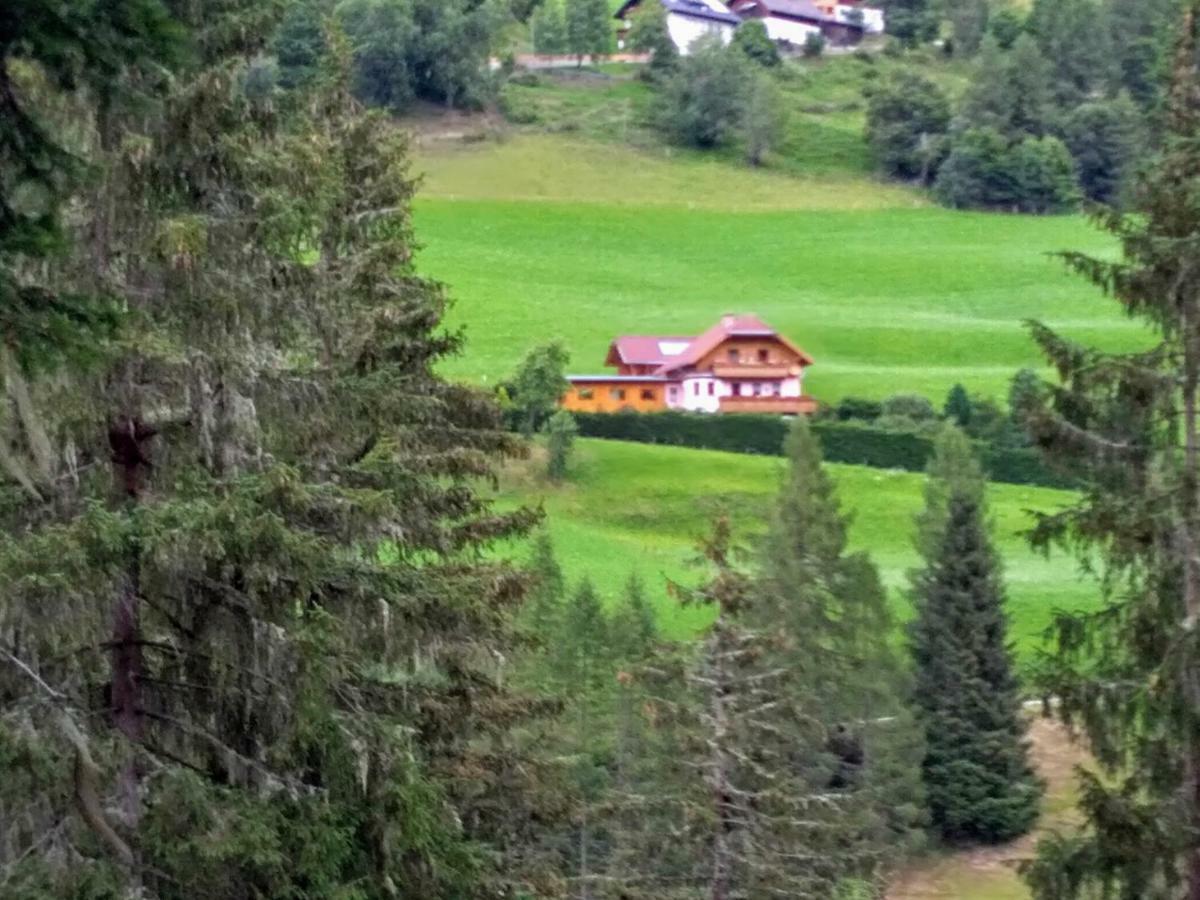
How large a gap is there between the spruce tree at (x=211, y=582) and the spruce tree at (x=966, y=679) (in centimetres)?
2180

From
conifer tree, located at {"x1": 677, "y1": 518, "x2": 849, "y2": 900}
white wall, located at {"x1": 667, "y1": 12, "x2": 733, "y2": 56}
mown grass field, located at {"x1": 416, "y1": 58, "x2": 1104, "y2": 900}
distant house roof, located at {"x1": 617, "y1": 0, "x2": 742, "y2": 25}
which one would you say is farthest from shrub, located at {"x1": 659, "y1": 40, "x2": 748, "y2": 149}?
conifer tree, located at {"x1": 677, "y1": 518, "x2": 849, "y2": 900}

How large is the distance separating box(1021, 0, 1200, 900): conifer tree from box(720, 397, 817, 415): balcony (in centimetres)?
4396

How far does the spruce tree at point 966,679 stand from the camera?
28.3m

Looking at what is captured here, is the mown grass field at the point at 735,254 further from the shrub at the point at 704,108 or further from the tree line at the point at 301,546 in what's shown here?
the tree line at the point at 301,546

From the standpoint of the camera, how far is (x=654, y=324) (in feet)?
218

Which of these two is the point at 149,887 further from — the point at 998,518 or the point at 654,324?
the point at 654,324

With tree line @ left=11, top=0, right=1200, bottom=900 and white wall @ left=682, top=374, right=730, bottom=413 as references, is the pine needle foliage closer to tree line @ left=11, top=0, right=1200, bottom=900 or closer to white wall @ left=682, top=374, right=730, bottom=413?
tree line @ left=11, top=0, right=1200, bottom=900

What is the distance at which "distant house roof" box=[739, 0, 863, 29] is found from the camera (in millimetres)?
127375

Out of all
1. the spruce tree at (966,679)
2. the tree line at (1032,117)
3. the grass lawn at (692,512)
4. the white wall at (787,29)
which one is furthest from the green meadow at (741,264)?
the white wall at (787,29)

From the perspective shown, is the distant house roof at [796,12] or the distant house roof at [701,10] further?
the distant house roof at [796,12]

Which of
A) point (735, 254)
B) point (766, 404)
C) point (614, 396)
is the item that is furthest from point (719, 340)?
point (735, 254)

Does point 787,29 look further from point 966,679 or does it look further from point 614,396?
point 966,679

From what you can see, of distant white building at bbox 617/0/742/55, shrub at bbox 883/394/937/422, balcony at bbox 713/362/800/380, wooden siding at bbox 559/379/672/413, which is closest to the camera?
shrub at bbox 883/394/937/422

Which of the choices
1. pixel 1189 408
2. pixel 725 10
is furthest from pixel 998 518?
pixel 725 10
